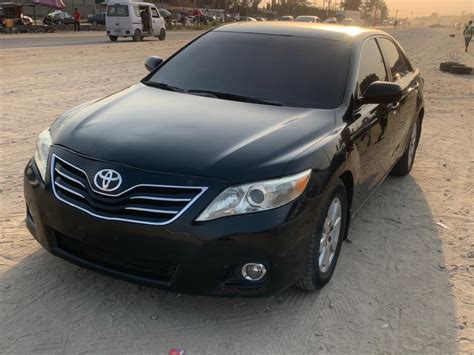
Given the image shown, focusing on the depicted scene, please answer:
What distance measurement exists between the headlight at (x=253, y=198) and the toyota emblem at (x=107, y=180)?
488mm

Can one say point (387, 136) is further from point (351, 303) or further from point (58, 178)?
point (58, 178)

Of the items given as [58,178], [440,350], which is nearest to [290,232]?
[440,350]

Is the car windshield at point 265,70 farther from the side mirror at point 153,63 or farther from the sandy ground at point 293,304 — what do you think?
the sandy ground at point 293,304

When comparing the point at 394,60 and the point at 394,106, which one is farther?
the point at 394,60

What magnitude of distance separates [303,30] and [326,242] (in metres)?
2.05

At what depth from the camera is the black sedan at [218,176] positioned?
9.21ft

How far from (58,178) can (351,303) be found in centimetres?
196

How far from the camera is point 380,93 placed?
12.9 ft

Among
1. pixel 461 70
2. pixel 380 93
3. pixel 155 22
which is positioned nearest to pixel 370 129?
pixel 380 93

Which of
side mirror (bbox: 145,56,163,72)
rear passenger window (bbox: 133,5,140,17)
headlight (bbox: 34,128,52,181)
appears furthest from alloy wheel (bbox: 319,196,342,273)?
rear passenger window (bbox: 133,5,140,17)

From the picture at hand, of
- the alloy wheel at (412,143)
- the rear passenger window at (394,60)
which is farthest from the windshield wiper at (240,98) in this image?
the alloy wheel at (412,143)

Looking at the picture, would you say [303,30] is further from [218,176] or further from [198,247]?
[198,247]

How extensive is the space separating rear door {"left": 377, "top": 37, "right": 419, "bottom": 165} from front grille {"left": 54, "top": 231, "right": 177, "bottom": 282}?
8.74 ft

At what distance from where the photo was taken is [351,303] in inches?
135
